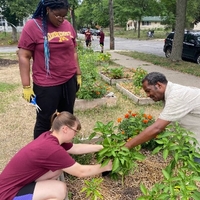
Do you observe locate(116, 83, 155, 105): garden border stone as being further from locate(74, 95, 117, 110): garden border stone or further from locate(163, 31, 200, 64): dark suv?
locate(163, 31, 200, 64): dark suv

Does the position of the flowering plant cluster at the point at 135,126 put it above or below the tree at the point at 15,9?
below

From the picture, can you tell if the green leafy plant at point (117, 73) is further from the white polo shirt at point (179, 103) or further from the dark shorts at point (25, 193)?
the dark shorts at point (25, 193)

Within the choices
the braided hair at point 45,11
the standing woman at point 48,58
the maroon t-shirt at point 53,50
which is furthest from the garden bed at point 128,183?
the braided hair at point 45,11

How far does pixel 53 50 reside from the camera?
2814 millimetres

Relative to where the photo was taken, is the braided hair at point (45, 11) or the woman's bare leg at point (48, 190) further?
the braided hair at point (45, 11)

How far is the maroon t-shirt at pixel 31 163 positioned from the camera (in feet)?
6.94

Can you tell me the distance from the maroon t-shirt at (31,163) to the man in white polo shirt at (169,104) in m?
0.64

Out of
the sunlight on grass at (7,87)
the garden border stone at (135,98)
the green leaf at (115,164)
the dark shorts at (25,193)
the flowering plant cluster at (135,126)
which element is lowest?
the sunlight on grass at (7,87)

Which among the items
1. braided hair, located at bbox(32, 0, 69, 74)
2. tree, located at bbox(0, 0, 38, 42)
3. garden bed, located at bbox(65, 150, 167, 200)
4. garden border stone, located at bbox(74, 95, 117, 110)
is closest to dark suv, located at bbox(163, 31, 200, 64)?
garden border stone, located at bbox(74, 95, 117, 110)

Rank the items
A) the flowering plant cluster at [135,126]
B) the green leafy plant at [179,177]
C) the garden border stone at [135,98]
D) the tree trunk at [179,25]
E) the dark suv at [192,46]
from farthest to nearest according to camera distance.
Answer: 1. the dark suv at [192,46]
2. the tree trunk at [179,25]
3. the garden border stone at [135,98]
4. the flowering plant cluster at [135,126]
5. the green leafy plant at [179,177]

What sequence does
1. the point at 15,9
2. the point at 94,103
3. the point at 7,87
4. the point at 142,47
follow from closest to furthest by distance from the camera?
the point at 94,103 < the point at 7,87 < the point at 142,47 < the point at 15,9

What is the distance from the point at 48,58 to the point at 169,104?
1357 millimetres

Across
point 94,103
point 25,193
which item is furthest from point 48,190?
point 94,103

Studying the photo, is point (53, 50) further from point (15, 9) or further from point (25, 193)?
point (15, 9)
